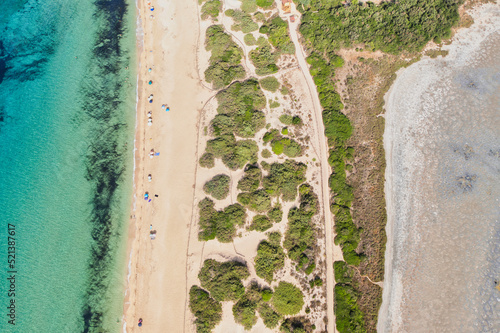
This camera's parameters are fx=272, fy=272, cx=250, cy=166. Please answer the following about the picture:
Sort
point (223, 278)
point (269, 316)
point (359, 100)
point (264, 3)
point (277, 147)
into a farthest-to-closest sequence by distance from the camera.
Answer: point (264, 3)
point (359, 100)
point (277, 147)
point (223, 278)
point (269, 316)

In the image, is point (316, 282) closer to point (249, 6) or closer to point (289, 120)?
point (289, 120)

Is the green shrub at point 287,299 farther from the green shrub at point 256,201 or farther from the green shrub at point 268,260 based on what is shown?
the green shrub at point 256,201

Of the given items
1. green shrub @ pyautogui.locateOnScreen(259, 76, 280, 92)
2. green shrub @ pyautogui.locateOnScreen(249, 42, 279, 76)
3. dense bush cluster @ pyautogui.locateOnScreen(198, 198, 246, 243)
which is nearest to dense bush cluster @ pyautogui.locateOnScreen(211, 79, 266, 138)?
green shrub @ pyautogui.locateOnScreen(259, 76, 280, 92)

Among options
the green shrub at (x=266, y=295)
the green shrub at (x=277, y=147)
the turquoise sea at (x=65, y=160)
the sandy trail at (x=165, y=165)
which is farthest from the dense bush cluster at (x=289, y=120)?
the green shrub at (x=266, y=295)

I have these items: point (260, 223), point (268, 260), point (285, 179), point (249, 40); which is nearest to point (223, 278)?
point (268, 260)

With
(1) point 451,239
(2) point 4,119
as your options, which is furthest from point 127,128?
(1) point 451,239

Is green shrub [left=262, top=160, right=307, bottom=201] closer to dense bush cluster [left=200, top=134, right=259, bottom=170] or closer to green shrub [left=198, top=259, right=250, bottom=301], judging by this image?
dense bush cluster [left=200, top=134, right=259, bottom=170]

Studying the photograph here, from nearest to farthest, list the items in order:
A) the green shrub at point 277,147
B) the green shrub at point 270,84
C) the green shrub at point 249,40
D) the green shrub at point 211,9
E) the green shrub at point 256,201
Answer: the green shrub at point 256,201 → the green shrub at point 277,147 → the green shrub at point 270,84 → the green shrub at point 249,40 → the green shrub at point 211,9

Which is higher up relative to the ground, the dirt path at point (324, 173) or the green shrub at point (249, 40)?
the green shrub at point (249, 40)
